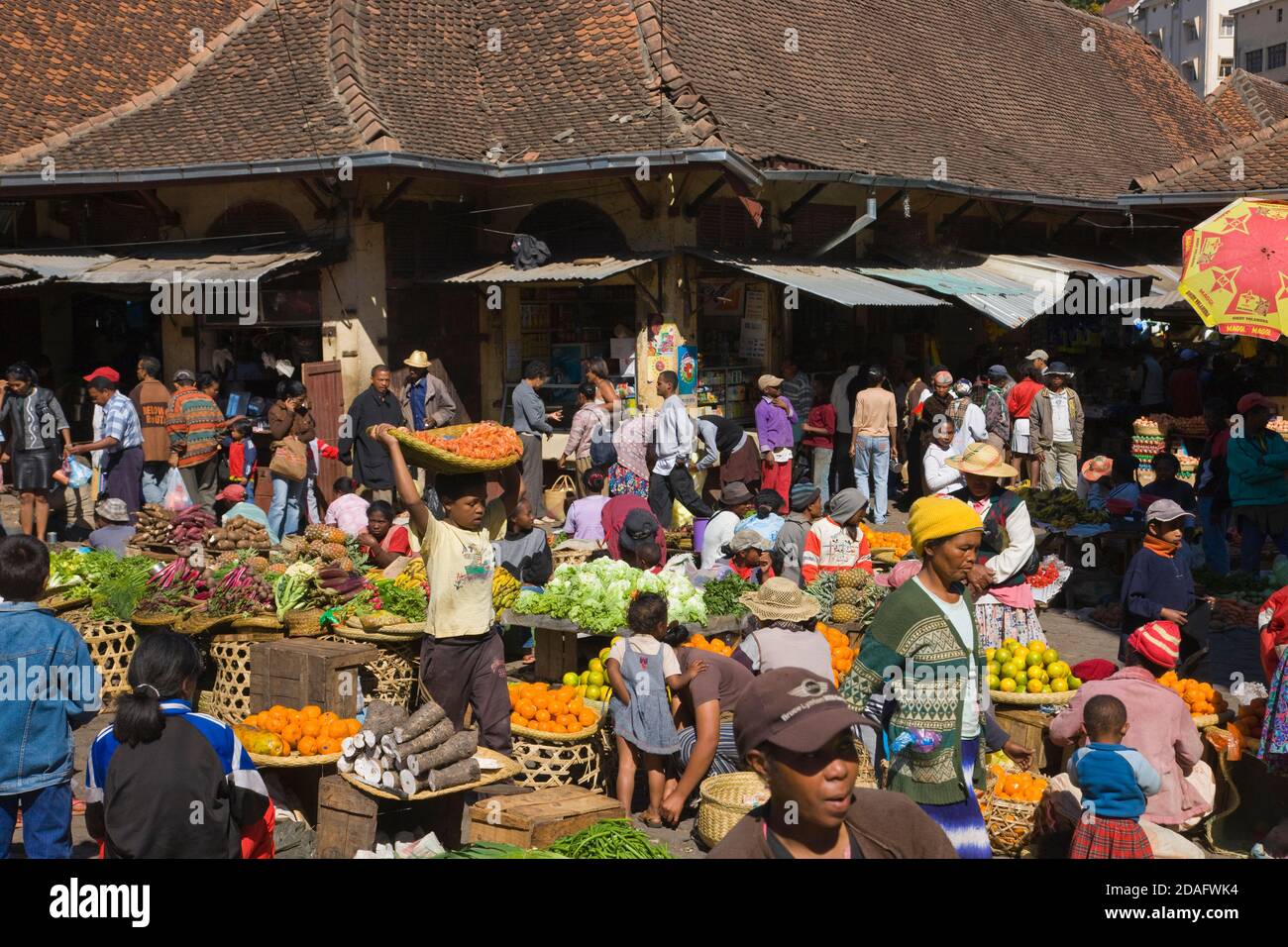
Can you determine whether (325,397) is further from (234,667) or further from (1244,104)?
(1244,104)

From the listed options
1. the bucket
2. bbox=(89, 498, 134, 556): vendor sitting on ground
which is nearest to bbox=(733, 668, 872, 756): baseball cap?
the bucket

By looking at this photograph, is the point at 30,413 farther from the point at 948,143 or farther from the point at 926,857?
the point at 948,143

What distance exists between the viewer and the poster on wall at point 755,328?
1745 cm

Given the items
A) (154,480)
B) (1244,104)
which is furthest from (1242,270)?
(1244,104)

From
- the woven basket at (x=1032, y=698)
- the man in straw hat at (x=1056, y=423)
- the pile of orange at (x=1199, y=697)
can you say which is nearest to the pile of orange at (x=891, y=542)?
the man in straw hat at (x=1056, y=423)

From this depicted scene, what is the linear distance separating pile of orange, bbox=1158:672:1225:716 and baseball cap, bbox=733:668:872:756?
4.81 metres

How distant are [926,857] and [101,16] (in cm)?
2233

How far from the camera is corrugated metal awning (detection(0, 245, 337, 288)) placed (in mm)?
15133

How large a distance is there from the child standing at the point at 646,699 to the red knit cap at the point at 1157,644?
228cm

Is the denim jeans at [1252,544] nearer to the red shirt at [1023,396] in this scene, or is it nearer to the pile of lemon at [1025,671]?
the red shirt at [1023,396]

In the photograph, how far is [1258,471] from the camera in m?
12.1

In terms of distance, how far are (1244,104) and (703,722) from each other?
86.6ft

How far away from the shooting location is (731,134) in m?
15.9

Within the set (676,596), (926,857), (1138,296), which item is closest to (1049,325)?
(1138,296)
